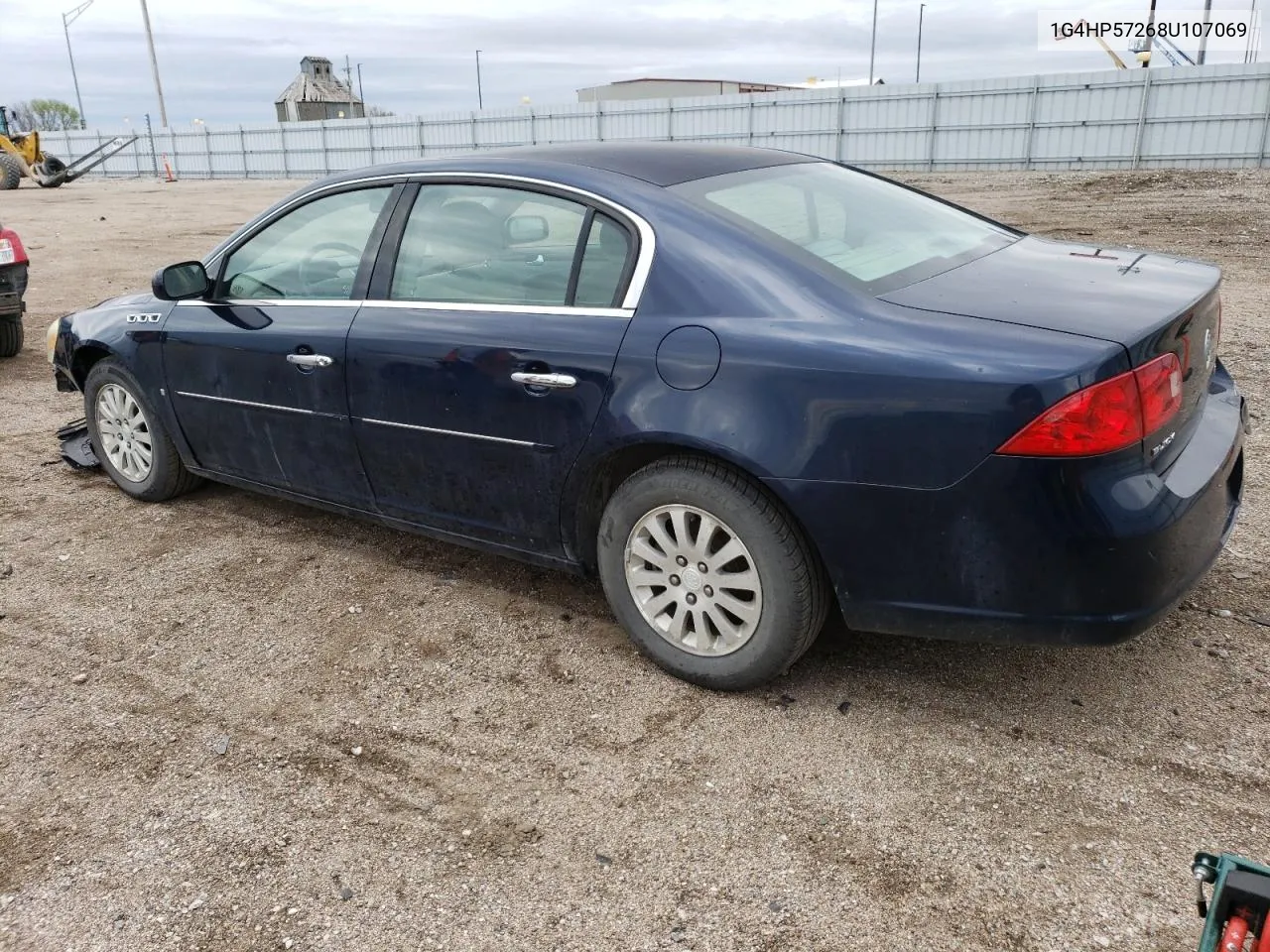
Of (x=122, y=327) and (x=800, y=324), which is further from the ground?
(x=800, y=324)

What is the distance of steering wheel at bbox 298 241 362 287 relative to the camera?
3.93m

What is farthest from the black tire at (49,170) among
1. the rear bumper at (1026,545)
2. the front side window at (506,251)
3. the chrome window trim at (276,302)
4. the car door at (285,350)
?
the rear bumper at (1026,545)

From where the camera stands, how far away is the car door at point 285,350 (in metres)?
3.85

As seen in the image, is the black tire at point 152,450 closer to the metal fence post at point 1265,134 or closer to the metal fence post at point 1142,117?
the metal fence post at point 1265,134

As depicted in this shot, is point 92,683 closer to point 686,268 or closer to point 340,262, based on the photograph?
point 340,262

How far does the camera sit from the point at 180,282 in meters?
4.28

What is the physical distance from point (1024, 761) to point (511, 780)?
1.40m

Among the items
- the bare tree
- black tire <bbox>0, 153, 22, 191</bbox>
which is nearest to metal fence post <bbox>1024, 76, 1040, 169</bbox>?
black tire <bbox>0, 153, 22, 191</bbox>

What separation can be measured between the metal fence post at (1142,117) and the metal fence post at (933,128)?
16.6 ft

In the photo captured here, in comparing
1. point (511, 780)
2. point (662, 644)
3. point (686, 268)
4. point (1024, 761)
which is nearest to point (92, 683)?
point (511, 780)

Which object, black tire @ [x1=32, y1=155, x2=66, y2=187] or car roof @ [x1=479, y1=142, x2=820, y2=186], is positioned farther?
black tire @ [x1=32, y1=155, x2=66, y2=187]

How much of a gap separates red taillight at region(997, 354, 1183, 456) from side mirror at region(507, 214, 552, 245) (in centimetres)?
166

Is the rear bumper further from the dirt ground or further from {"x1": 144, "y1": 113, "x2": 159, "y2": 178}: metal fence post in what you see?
{"x1": 144, "y1": 113, "x2": 159, "y2": 178}: metal fence post

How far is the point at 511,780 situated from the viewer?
2859 millimetres
